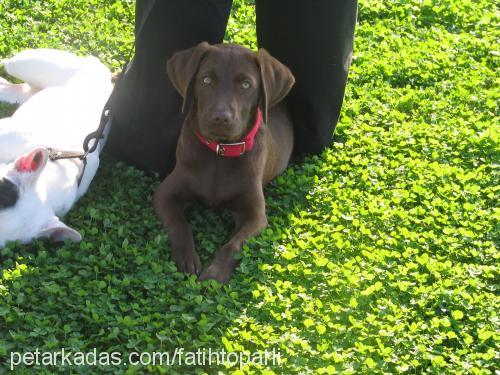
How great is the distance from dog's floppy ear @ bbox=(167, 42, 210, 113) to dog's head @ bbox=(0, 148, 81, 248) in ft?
3.19

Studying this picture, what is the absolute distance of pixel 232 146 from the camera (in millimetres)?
5555

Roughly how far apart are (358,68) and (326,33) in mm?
1598

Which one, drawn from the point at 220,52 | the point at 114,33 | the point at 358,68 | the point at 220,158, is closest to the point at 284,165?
the point at 220,158

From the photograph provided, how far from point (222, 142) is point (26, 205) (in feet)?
4.24

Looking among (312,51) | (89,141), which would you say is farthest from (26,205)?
(312,51)

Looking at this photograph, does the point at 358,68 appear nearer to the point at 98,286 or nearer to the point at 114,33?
the point at 114,33

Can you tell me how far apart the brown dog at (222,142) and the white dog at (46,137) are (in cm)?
64

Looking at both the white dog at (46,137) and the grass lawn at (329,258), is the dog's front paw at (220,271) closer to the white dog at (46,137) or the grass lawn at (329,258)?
the grass lawn at (329,258)

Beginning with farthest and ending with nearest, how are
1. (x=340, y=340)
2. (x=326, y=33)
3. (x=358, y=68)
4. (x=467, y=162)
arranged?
(x=358, y=68)
(x=467, y=162)
(x=326, y=33)
(x=340, y=340)

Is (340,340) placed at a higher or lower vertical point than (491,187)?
lower

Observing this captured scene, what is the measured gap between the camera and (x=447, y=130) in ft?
22.6

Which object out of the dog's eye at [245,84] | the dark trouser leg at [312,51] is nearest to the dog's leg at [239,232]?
the dog's eye at [245,84]

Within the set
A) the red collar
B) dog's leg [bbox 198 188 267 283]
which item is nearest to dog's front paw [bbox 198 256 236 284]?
dog's leg [bbox 198 188 267 283]

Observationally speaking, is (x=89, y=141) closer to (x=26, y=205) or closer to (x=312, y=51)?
(x=26, y=205)
